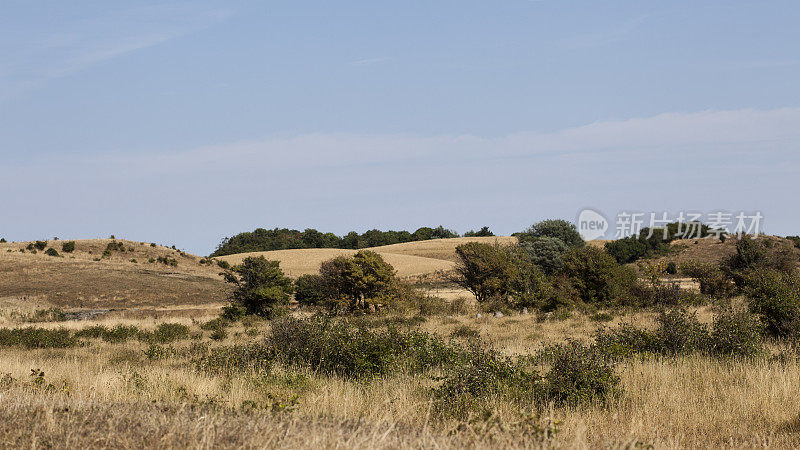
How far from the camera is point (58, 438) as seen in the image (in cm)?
529

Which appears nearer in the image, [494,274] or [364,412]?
[364,412]

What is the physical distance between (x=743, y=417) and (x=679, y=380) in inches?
70.8

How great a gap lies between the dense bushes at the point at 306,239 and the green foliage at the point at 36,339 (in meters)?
106

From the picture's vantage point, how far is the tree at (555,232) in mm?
77500

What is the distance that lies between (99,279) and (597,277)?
47.2 m

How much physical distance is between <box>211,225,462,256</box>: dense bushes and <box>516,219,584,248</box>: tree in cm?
6334

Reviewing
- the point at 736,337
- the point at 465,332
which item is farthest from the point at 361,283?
the point at 736,337

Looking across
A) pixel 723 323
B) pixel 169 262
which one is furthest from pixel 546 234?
pixel 723 323

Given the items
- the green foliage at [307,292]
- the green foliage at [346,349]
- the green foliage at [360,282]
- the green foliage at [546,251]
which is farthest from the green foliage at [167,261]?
the green foliage at [346,349]

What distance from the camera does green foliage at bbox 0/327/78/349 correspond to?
23.2 meters

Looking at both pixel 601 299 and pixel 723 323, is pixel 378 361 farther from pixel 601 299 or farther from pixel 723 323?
pixel 601 299

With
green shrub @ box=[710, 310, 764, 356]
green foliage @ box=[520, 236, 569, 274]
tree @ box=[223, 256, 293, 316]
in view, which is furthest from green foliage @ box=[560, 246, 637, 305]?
green foliage @ box=[520, 236, 569, 274]

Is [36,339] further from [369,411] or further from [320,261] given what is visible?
[320,261]

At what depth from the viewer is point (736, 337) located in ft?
43.2
